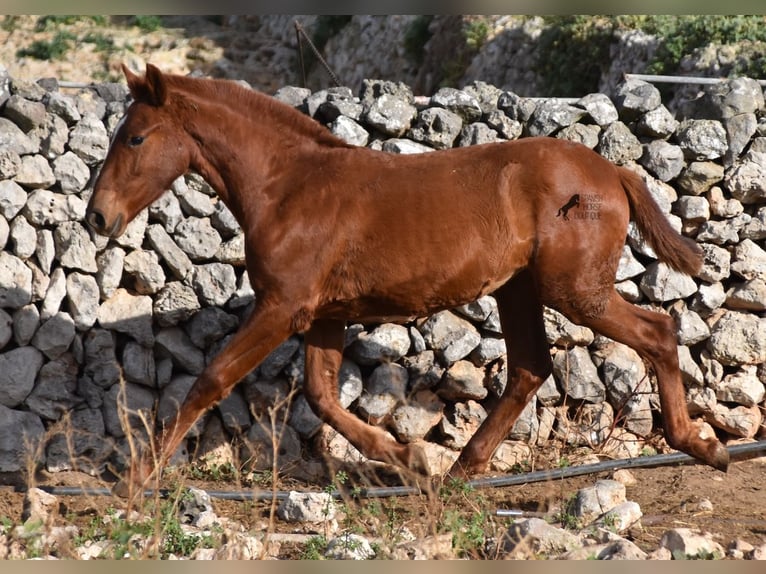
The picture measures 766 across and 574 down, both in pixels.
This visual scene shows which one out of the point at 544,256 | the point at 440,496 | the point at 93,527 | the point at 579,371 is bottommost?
the point at 93,527

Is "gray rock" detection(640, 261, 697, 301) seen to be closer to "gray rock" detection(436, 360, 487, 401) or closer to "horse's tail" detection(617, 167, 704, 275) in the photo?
"horse's tail" detection(617, 167, 704, 275)

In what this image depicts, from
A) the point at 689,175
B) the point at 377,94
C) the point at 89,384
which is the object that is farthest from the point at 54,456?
the point at 689,175

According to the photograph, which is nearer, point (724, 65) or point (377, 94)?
point (377, 94)

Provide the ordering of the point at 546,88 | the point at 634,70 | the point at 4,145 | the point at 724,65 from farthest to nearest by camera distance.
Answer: the point at 546,88
the point at 634,70
the point at 724,65
the point at 4,145

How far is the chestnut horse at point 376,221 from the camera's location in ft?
17.9

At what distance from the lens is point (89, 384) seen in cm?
638

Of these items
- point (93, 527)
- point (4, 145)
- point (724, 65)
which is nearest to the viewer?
point (93, 527)

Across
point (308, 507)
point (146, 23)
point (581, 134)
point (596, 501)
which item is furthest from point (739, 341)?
point (146, 23)

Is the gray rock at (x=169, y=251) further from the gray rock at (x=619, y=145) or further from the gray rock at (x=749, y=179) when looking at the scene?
the gray rock at (x=749, y=179)

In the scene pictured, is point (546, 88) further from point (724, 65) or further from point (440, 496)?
point (440, 496)

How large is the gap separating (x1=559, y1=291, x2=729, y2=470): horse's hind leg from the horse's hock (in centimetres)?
85

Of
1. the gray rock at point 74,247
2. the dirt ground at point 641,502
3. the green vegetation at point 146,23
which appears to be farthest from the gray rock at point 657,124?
the green vegetation at point 146,23

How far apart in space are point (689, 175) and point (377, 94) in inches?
90.2

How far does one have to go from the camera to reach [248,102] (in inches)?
226
